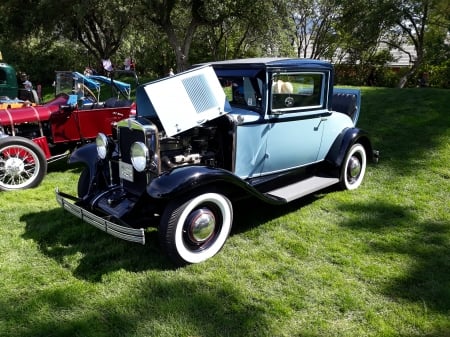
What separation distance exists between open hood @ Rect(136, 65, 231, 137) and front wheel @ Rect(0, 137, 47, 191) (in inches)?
95.2

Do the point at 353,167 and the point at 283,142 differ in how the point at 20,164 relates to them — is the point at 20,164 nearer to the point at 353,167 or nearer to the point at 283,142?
the point at 283,142

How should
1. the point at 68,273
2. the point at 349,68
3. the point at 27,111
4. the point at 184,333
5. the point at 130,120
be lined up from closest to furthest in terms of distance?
the point at 184,333, the point at 68,273, the point at 130,120, the point at 27,111, the point at 349,68

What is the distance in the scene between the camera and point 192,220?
347cm

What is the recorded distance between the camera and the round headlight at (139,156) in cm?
363

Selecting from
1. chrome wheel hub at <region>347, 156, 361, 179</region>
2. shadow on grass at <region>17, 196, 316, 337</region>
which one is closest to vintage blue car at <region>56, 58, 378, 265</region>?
chrome wheel hub at <region>347, 156, 361, 179</region>

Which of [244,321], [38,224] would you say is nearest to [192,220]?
[244,321]

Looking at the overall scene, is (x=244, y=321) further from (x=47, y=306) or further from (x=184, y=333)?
(x=47, y=306)

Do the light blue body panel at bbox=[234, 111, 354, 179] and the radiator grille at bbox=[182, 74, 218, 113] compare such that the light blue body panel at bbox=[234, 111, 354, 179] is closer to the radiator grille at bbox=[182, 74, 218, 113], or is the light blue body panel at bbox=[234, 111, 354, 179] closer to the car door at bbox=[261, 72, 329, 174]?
the car door at bbox=[261, 72, 329, 174]

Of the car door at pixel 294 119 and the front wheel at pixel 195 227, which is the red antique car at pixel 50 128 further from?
the front wheel at pixel 195 227

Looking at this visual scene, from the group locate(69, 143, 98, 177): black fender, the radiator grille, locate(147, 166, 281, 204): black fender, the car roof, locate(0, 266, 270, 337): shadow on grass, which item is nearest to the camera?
locate(0, 266, 270, 337): shadow on grass

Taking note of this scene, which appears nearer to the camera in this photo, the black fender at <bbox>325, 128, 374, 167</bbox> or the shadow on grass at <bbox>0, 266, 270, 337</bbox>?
the shadow on grass at <bbox>0, 266, 270, 337</bbox>

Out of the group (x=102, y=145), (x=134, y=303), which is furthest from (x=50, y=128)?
(x=134, y=303)

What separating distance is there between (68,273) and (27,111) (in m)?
3.83

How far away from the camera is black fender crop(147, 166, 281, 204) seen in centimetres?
330
